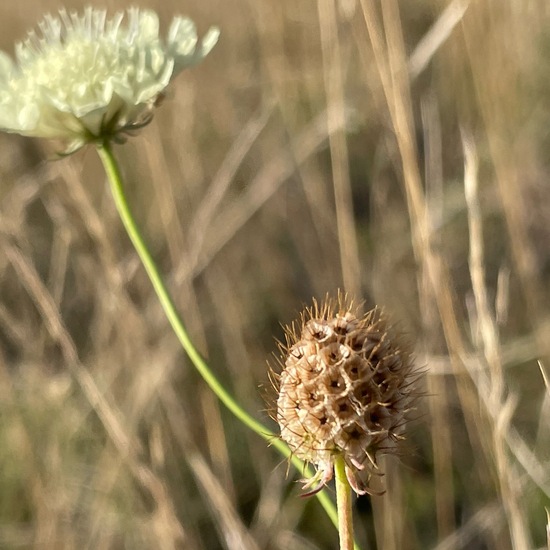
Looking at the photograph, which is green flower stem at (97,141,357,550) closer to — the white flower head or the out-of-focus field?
the white flower head

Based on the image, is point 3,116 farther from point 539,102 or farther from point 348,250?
point 539,102

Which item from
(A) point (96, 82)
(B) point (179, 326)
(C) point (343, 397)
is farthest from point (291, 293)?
(C) point (343, 397)

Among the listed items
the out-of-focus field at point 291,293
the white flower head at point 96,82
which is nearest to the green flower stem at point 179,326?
the white flower head at point 96,82

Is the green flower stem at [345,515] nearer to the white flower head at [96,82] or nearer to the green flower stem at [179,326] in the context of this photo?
the green flower stem at [179,326]

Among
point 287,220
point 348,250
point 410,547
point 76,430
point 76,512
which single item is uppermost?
point 287,220

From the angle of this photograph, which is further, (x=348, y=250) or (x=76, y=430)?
(x=76, y=430)

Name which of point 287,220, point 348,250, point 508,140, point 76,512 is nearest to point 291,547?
point 76,512
